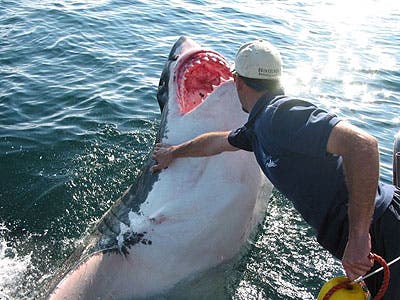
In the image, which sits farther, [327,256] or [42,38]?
[42,38]

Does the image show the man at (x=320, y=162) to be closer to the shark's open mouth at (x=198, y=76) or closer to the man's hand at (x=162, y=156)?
the man's hand at (x=162, y=156)

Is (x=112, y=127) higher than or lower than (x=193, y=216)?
lower

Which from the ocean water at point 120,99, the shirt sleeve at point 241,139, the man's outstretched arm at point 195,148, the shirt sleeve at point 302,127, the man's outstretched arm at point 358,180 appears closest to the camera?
the man's outstretched arm at point 358,180

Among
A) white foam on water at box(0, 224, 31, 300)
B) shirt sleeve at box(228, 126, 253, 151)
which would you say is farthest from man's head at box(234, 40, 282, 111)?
white foam on water at box(0, 224, 31, 300)

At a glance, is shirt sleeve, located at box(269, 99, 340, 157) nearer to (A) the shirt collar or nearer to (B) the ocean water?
(A) the shirt collar

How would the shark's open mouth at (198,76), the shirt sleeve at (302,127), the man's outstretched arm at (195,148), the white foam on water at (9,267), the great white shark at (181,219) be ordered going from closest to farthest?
the shirt sleeve at (302,127), the man's outstretched arm at (195,148), the great white shark at (181,219), the shark's open mouth at (198,76), the white foam on water at (9,267)

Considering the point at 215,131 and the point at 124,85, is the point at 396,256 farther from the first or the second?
the point at 124,85

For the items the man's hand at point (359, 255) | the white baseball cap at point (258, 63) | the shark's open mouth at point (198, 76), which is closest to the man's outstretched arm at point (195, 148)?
the shark's open mouth at point (198, 76)

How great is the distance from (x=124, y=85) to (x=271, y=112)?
620cm

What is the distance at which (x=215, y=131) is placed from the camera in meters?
3.89

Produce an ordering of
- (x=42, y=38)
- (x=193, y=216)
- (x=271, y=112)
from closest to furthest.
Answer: (x=271, y=112), (x=193, y=216), (x=42, y=38)

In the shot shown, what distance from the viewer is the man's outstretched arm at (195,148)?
3629mm

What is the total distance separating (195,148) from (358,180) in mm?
1366

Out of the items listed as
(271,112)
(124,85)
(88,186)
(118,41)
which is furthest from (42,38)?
(271,112)
